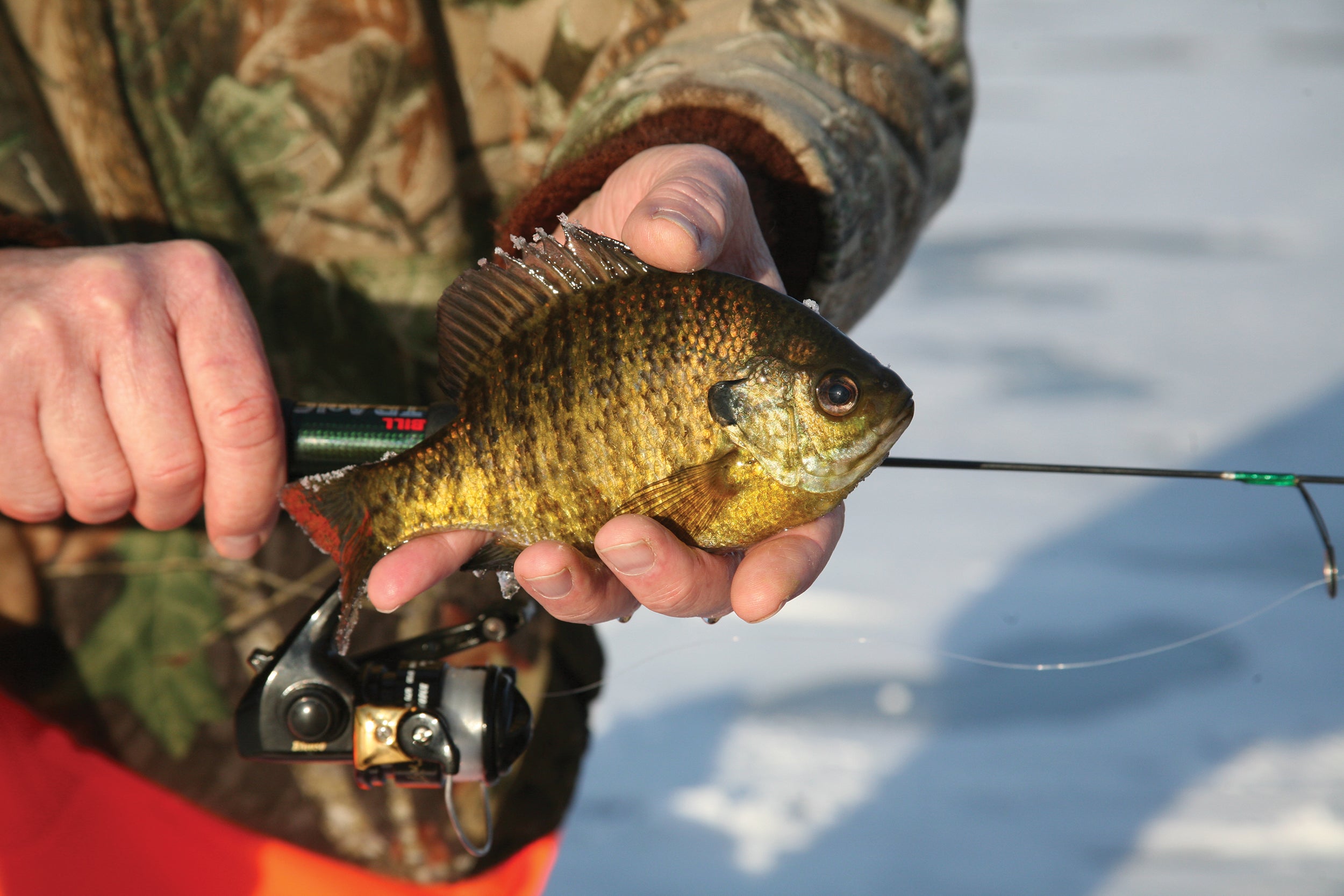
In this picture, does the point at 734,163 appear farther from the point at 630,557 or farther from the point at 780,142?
the point at 630,557

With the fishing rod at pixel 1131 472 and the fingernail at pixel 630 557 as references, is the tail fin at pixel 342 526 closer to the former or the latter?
the fingernail at pixel 630 557

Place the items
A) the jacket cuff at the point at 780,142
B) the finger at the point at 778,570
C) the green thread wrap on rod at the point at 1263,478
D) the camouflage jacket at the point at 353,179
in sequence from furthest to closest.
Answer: the camouflage jacket at the point at 353,179
the jacket cuff at the point at 780,142
the green thread wrap on rod at the point at 1263,478
the finger at the point at 778,570

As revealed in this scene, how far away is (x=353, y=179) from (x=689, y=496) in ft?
5.00

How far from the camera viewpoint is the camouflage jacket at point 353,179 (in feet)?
7.00

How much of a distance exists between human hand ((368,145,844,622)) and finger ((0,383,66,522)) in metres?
0.56

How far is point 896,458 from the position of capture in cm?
173

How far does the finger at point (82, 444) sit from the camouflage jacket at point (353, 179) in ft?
2.49

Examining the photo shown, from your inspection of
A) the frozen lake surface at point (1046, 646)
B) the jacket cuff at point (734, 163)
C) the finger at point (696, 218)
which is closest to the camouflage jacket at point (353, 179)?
the jacket cuff at point (734, 163)

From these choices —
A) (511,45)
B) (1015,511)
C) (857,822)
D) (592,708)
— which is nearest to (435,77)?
(511,45)

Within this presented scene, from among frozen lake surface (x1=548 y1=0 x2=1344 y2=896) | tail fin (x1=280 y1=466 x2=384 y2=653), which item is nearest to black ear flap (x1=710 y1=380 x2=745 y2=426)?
tail fin (x1=280 y1=466 x2=384 y2=653)

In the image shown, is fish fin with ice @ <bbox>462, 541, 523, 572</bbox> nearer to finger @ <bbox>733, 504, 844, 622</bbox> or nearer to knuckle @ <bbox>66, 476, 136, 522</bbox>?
finger @ <bbox>733, 504, 844, 622</bbox>

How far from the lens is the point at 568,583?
146 centimetres

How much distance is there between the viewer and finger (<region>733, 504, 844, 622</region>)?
1456 millimetres

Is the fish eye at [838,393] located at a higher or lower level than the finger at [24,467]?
higher
